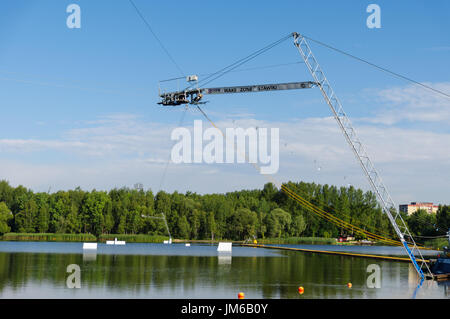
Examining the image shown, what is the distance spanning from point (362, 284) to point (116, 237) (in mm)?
126688

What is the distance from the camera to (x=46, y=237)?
556 feet

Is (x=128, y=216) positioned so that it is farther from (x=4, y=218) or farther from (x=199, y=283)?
(x=199, y=283)

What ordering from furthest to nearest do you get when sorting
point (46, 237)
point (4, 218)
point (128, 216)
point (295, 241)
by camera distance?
point (295, 241) → point (128, 216) → point (46, 237) → point (4, 218)

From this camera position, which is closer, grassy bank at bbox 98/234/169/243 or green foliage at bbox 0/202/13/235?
green foliage at bbox 0/202/13/235

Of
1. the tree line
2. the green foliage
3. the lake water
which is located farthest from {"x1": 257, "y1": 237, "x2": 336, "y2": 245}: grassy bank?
the lake water

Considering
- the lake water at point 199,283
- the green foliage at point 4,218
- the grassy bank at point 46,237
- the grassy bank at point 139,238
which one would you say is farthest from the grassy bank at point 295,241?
the lake water at point 199,283

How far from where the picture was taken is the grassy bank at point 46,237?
16688cm

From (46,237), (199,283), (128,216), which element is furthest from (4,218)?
(199,283)

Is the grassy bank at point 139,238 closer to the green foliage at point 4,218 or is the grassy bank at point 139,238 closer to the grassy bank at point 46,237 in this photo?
the grassy bank at point 46,237

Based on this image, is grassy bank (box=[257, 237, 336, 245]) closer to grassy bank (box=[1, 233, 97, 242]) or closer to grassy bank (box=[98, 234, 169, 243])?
grassy bank (box=[98, 234, 169, 243])

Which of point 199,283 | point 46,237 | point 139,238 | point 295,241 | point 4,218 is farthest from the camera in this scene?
point 295,241

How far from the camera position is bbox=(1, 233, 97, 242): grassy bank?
167 m

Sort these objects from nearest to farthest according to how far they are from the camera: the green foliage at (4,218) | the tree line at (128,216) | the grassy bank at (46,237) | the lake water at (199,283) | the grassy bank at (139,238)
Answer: the lake water at (199,283) < the green foliage at (4,218) < the grassy bank at (46,237) < the grassy bank at (139,238) < the tree line at (128,216)

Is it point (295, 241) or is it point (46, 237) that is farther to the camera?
point (295, 241)
